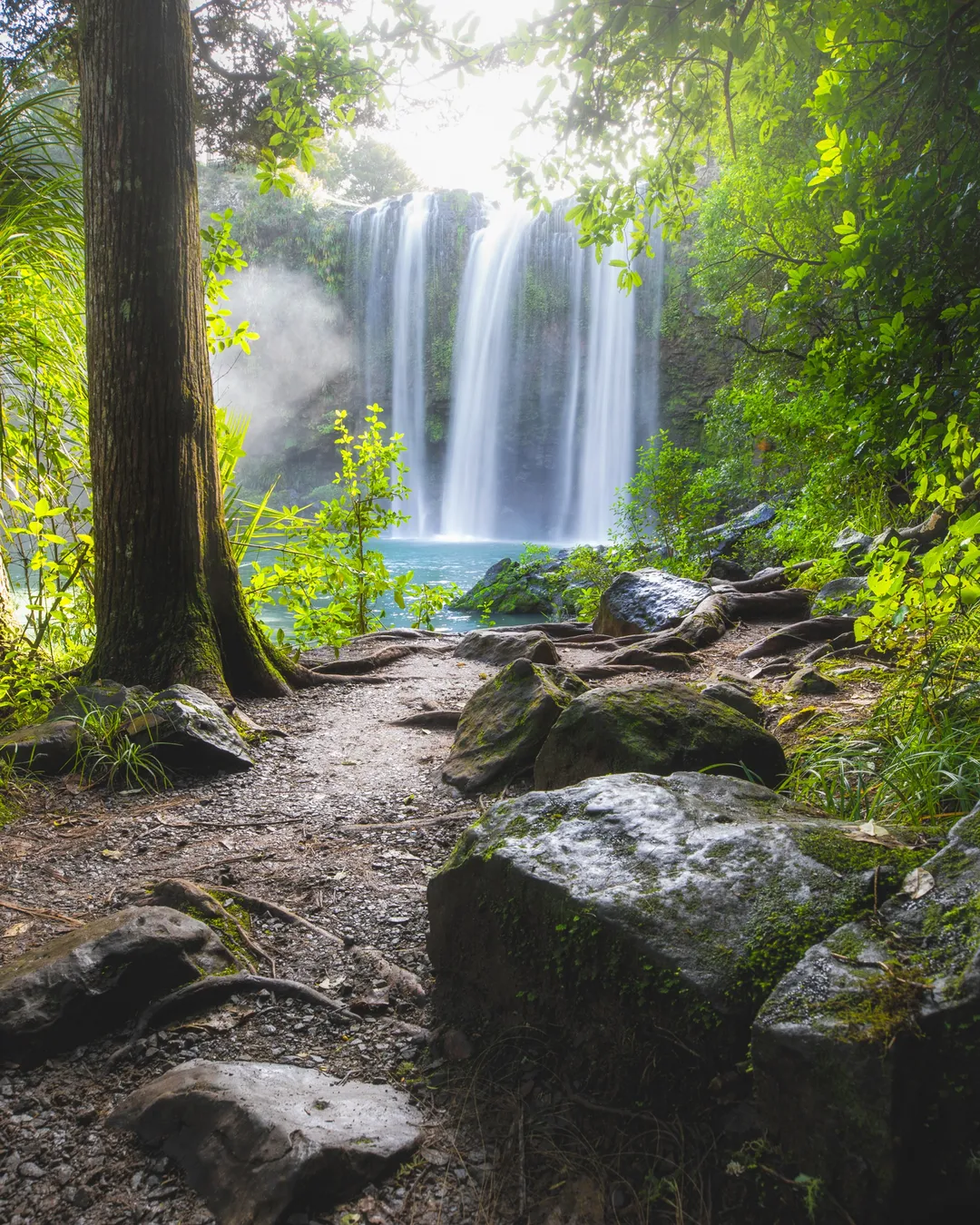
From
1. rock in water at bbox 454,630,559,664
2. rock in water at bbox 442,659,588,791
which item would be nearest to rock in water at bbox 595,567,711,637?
rock in water at bbox 454,630,559,664

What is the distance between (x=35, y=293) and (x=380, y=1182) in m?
4.51

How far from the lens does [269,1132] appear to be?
4.35ft

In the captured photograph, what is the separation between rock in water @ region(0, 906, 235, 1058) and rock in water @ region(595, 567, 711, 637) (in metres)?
4.91

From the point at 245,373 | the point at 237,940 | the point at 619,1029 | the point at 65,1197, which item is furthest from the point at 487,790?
the point at 245,373

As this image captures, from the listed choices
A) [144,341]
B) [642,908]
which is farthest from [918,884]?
[144,341]

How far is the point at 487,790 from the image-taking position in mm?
3156

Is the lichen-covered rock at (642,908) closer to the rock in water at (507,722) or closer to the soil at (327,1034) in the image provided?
the soil at (327,1034)

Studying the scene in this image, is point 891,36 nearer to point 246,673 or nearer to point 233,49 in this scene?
point 246,673

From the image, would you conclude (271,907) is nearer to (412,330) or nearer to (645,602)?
(645,602)

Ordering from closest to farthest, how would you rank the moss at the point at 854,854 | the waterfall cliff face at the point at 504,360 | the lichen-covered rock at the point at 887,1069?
the lichen-covered rock at the point at 887,1069 < the moss at the point at 854,854 < the waterfall cliff face at the point at 504,360

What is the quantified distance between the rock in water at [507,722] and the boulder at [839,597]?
2586 mm

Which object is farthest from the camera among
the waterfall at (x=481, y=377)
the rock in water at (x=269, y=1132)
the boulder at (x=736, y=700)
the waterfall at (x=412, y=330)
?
the waterfall at (x=412, y=330)

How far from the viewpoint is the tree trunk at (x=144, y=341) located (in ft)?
12.3

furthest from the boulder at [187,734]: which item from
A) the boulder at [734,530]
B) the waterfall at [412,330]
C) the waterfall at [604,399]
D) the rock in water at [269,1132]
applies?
the waterfall at [412,330]
